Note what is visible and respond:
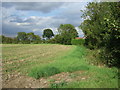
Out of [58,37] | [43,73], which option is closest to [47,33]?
[58,37]

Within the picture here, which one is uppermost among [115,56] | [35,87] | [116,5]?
[116,5]

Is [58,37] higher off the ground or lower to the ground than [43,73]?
higher

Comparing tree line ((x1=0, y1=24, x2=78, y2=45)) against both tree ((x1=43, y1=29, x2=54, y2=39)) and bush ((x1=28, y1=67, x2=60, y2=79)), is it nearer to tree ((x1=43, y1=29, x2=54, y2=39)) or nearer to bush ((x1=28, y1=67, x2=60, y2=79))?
tree ((x1=43, y1=29, x2=54, y2=39))

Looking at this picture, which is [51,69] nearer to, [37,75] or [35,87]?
[37,75]

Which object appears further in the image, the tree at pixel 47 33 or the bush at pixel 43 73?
the tree at pixel 47 33

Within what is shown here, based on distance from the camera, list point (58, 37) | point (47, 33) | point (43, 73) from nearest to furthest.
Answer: point (43, 73) → point (58, 37) → point (47, 33)

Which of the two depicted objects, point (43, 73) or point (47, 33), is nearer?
point (43, 73)

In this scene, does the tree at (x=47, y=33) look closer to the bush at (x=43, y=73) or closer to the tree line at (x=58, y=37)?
the tree line at (x=58, y=37)

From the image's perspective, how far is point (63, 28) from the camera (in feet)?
213

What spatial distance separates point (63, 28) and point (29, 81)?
197ft

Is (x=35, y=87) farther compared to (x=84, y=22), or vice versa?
(x=84, y=22)

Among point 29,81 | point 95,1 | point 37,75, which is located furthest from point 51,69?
point 95,1

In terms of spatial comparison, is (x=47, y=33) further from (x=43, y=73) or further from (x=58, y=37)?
(x=43, y=73)

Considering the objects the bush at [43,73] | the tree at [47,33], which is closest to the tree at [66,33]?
the tree at [47,33]
